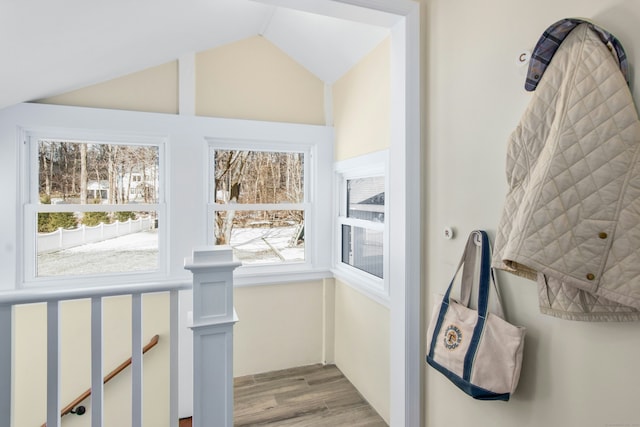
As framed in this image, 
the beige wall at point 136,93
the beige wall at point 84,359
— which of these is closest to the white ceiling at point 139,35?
the beige wall at point 136,93

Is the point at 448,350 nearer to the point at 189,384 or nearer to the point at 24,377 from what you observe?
the point at 189,384

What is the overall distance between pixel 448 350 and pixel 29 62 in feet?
7.18

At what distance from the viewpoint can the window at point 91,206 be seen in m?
2.29

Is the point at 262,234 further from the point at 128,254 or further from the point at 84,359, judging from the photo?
the point at 84,359

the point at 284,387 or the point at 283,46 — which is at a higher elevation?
the point at 283,46

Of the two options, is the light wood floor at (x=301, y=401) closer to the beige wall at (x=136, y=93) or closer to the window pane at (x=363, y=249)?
the window pane at (x=363, y=249)

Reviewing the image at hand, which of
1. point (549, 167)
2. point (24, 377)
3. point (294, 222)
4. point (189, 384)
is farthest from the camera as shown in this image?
point (294, 222)

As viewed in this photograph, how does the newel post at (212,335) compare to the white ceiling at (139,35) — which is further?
the white ceiling at (139,35)

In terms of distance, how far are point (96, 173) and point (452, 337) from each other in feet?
8.06

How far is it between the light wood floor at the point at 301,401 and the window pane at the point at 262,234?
90cm

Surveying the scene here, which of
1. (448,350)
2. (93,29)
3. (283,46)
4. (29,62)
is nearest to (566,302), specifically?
(448,350)

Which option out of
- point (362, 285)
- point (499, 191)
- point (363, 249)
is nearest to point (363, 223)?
point (363, 249)

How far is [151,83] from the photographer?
2.43 meters

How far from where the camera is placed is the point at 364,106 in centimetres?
239
